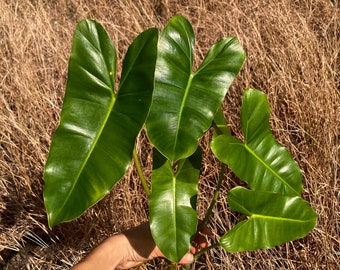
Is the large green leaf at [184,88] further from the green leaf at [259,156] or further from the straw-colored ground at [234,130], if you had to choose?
the straw-colored ground at [234,130]

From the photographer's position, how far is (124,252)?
1.25 metres

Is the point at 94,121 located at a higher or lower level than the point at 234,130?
higher

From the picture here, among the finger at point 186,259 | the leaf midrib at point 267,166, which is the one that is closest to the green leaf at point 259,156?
the leaf midrib at point 267,166

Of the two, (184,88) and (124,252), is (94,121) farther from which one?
(124,252)

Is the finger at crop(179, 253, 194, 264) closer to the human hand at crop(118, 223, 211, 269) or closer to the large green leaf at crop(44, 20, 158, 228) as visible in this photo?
the human hand at crop(118, 223, 211, 269)

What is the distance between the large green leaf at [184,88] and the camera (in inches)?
41.7

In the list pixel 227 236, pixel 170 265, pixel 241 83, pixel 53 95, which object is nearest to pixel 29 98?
pixel 53 95

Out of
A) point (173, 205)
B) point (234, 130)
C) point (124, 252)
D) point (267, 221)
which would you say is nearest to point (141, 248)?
point (124, 252)

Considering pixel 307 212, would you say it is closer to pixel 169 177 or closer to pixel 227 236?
pixel 227 236

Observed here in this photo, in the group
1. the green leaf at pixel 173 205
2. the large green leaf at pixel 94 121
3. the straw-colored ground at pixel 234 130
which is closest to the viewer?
the large green leaf at pixel 94 121

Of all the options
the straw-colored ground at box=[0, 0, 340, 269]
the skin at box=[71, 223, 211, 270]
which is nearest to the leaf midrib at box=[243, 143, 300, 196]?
the skin at box=[71, 223, 211, 270]

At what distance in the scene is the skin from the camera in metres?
1.21

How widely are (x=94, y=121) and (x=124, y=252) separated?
13.2 inches

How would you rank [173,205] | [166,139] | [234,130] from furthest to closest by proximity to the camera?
1. [234,130]
2. [173,205]
3. [166,139]
